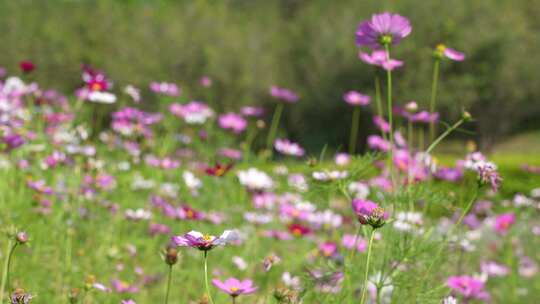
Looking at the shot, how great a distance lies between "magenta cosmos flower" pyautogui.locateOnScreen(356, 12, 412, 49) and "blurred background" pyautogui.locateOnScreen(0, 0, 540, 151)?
450 inches

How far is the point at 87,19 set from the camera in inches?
637

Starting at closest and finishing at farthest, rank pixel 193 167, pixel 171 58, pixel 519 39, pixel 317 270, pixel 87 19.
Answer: pixel 317 270 → pixel 193 167 → pixel 171 58 → pixel 519 39 → pixel 87 19

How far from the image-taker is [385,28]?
5.13ft

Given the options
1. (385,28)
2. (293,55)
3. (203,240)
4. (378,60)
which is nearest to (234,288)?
(203,240)

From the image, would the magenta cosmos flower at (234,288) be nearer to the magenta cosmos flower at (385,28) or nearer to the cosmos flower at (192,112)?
the magenta cosmos flower at (385,28)

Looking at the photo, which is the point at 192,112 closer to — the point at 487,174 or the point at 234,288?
the point at 487,174

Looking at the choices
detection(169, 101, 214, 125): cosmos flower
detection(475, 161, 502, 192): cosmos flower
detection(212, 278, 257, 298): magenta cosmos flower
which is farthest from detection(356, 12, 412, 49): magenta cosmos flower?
detection(169, 101, 214, 125): cosmos flower

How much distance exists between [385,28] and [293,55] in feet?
49.7

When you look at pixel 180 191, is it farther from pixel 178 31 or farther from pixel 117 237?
pixel 178 31

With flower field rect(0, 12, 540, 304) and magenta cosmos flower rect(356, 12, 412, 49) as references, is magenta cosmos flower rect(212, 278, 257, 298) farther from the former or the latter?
magenta cosmos flower rect(356, 12, 412, 49)

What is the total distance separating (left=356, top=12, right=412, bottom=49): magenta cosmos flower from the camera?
1545mm

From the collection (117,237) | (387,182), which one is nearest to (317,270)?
(387,182)

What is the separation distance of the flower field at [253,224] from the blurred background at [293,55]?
9.30 m

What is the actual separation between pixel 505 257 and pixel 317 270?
2054 mm
